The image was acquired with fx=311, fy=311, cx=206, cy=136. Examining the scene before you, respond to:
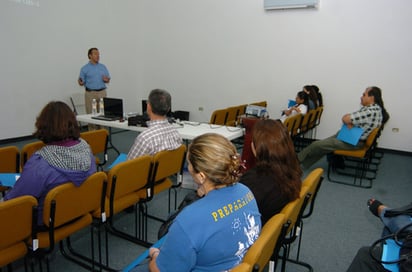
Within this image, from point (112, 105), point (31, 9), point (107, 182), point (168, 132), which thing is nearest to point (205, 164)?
point (107, 182)

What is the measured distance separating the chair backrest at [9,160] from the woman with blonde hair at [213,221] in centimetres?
170

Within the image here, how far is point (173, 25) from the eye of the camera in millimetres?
7129

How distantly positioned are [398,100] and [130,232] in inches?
194

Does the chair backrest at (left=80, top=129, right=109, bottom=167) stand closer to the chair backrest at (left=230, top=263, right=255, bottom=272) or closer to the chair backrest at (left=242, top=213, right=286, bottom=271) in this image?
the chair backrest at (left=242, top=213, right=286, bottom=271)

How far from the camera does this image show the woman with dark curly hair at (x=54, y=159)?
1.77 metres

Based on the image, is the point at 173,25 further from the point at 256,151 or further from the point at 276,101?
the point at 256,151

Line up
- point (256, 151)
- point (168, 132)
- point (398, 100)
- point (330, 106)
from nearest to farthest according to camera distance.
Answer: point (256, 151)
point (168, 132)
point (398, 100)
point (330, 106)

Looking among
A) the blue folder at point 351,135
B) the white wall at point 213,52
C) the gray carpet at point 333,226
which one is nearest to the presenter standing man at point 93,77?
the white wall at point 213,52

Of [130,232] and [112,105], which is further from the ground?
[112,105]

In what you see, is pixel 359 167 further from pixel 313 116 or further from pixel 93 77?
pixel 93 77

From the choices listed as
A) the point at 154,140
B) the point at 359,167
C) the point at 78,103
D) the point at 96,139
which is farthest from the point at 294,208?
the point at 78,103


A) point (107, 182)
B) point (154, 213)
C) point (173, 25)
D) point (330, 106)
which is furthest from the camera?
point (173, 25)

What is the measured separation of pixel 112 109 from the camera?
442 centimetres

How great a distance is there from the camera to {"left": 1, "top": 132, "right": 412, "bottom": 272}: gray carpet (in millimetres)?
2357
